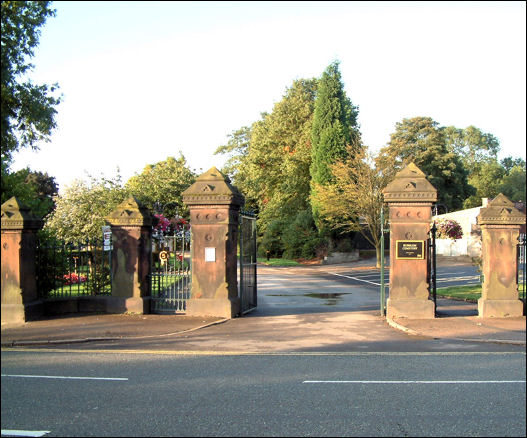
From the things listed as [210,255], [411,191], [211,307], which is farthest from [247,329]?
[411,191]

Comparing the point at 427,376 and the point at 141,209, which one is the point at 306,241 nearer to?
the point at 141,209

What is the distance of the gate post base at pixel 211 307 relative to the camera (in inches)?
504

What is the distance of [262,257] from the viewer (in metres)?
47.2

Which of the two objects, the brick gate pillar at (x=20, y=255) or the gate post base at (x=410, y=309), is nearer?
the brick gate pillar at (x=20, y=255)

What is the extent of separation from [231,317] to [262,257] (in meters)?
34.4

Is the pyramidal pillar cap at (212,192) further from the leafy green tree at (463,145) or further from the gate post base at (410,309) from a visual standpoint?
the leafy green tree at (463,145)

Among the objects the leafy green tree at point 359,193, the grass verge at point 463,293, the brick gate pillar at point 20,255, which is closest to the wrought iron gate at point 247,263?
the brick gate pillar at point 20,255

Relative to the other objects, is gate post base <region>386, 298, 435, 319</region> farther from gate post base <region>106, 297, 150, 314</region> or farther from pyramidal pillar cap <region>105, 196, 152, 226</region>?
pyramidal pillar cap <region>105, 196, 152, 226</region>

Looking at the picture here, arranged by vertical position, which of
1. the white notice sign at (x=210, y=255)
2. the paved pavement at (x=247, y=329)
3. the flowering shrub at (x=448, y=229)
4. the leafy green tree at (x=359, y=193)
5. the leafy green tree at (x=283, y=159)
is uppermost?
the leafy green tree at (x=283, y=159)

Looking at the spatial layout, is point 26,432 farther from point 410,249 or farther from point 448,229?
point 448,229

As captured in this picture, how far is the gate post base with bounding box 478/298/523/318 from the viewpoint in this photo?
11961 millimetres

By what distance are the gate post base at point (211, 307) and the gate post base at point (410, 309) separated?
12.6 ft

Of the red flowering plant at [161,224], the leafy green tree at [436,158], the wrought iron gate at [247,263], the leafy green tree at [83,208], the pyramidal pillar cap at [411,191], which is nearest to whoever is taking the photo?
the pyramidal pillar cap at [411,191]

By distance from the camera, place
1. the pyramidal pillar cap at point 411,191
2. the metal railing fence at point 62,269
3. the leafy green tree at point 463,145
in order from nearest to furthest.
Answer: the pyramidal pillar cap at point 411,191 < the metal railing fence at point 62,269 < the leafy green tree at point 463,145
